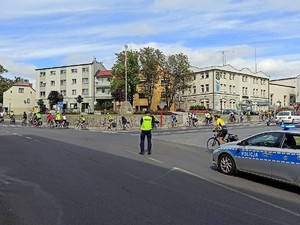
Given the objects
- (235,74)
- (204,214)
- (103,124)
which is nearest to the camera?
(204,214)

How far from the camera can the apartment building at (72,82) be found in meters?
90.8

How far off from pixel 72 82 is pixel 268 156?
88.1 m

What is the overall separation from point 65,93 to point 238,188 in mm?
89260

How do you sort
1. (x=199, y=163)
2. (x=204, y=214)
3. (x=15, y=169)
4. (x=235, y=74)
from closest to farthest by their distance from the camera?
(x=204, y=214) → (x=15, y=169) → (x=199, y=163) → (x=235, y=74)

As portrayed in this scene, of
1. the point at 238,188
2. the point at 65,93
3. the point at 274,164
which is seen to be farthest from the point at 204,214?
the point at 65,93

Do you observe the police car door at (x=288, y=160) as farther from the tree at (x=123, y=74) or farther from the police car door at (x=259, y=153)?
the tree at (x=123, y=74)

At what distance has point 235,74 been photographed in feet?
285

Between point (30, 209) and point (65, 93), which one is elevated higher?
point (65, 93)

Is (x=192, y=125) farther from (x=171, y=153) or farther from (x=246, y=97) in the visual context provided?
(x=246, y=97)

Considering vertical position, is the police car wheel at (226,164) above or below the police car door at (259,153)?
below

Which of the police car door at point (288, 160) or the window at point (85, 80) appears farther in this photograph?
the window at point (85, 80)

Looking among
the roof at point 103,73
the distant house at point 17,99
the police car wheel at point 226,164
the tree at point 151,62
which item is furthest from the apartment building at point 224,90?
the police car wheel at point 226,164

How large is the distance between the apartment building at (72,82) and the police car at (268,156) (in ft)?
259

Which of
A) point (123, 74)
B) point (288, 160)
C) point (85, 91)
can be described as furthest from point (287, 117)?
point (85, 91)
